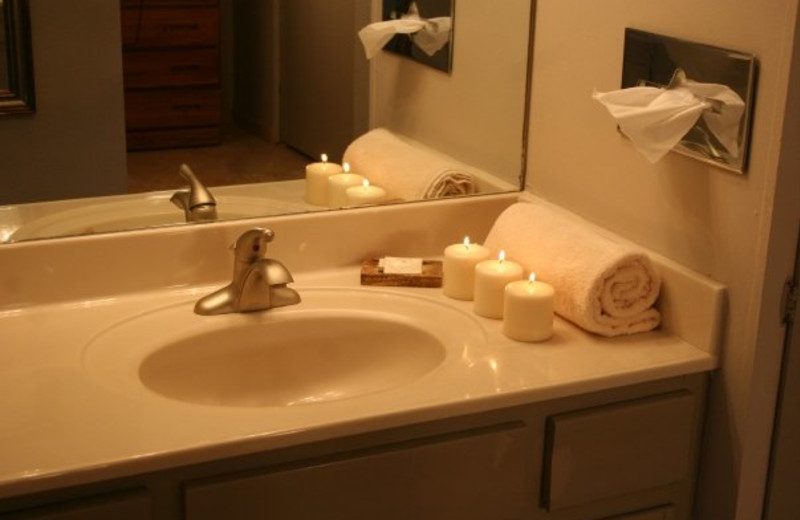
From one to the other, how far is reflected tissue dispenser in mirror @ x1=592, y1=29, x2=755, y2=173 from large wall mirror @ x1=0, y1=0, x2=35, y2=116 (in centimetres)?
84

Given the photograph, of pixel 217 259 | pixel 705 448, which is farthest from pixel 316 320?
pixel 705 448

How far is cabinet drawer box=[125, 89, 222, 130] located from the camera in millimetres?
1671

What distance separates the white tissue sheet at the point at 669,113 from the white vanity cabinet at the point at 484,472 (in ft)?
1.14

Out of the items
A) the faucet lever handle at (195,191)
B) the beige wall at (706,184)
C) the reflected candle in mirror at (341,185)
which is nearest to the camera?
the beige wall at (706,184)

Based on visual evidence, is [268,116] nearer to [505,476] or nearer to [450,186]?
[450,186]

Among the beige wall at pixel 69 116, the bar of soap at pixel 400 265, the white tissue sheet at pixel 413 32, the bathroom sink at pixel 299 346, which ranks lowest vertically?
the bathroom sink at pixel 299 346

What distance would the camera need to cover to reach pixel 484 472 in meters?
1.51

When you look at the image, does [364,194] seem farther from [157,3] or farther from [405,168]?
[157,3]

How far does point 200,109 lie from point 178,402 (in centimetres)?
48

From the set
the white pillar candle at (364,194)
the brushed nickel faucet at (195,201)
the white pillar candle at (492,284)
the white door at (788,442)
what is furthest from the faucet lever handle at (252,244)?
the white door at (788,442)

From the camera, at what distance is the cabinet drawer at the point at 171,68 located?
1.66 m

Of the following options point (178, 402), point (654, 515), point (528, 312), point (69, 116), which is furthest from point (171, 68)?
point (654, 515)

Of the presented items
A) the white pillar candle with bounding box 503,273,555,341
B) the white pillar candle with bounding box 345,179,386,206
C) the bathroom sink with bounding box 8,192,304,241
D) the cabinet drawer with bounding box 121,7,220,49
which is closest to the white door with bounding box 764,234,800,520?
the white pillar candle with bounding box 503,273,555,341

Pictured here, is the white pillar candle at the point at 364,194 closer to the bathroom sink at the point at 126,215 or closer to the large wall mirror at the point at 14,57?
the bathroom sink at the point at 126,215
